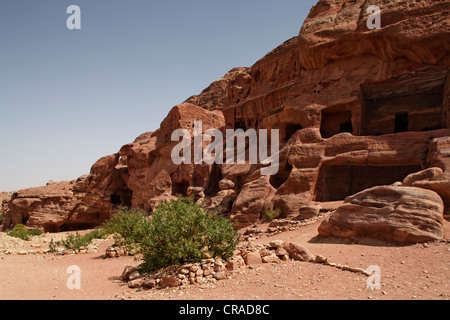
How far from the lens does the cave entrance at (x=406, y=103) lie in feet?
49.3

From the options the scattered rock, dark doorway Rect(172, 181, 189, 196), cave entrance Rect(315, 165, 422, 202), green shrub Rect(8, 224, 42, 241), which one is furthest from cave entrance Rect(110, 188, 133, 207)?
the scattered rock

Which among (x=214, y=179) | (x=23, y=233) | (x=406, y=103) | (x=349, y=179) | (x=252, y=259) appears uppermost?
(x=406, y=103)

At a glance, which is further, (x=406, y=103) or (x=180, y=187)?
(x=180, y=187)

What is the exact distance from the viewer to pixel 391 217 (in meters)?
8.16

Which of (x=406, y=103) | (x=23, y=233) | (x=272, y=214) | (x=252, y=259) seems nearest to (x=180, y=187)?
(x=23, y=233)

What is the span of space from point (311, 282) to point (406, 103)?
1413cm

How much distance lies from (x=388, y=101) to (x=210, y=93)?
117 ft

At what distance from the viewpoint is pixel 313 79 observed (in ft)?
57.3

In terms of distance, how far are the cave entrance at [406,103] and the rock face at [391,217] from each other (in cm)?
753

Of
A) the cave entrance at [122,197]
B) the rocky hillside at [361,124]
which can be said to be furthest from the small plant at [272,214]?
the cave entrance at [122,197]

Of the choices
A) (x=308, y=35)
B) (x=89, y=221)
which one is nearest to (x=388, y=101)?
(x=308, y=35)

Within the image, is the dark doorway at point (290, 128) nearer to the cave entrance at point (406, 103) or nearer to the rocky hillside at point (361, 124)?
the rocky hillside at point (361, 124)

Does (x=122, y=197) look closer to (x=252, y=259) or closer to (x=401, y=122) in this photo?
(x=401, y=122)
